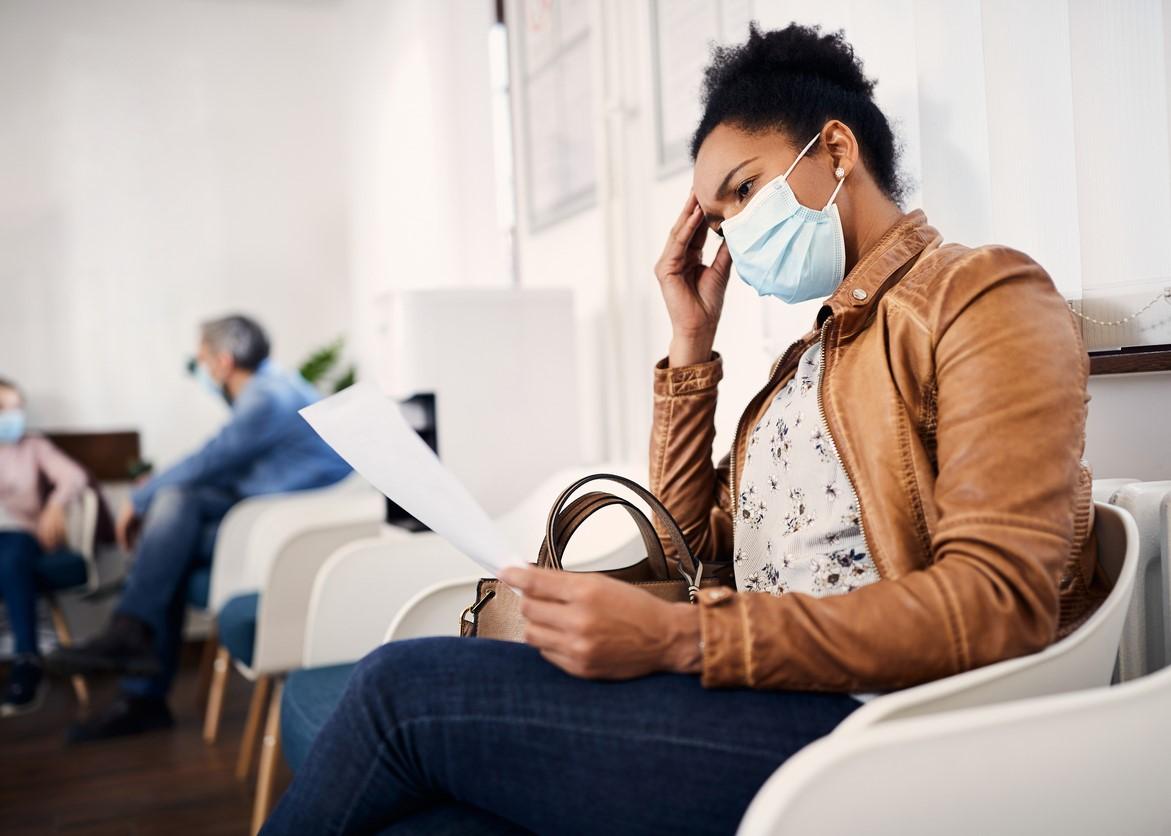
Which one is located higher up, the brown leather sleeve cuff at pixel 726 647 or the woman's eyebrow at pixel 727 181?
the woman's eyebrow at pixel 727 181

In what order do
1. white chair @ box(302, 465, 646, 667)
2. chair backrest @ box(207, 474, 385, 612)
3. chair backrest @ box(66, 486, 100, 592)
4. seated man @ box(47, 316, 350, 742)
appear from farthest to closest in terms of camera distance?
chair backrest @ box(66, 486, 100, 592) < seated man @ box(47, 316, 350, 742) < chair backrest @ box(207, 474, 385, 612) < white chair @ box(302, 465, 646, 667)

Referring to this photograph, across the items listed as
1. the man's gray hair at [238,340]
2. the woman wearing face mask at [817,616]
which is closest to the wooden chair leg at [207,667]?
the man's gray hair at [238,340]

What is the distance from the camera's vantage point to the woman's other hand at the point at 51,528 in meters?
3.92

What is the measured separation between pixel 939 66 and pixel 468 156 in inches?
92.0

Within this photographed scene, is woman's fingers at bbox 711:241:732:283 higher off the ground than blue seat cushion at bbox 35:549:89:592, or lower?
higher

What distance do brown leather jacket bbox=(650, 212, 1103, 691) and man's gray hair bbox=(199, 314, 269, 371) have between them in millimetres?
3205

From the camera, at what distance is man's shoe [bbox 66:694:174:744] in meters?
3.20

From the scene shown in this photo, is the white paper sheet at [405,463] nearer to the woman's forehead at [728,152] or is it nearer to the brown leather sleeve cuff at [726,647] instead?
the brown leather sleeve cuff at [726,647]

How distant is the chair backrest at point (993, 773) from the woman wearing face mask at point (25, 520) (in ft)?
12.0

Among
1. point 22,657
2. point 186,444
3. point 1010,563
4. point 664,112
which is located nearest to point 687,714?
point 1010,563

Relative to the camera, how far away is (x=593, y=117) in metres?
2.60

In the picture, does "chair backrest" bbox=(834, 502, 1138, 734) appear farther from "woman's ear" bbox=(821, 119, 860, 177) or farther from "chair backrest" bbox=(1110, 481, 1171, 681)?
"woman's ear" bbox=(821, 119, 860, 177)

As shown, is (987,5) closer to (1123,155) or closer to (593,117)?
(1123,155)

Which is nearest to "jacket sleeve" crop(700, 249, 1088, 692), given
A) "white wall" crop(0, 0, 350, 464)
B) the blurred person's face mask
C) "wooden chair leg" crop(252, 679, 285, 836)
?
"wooden chair leg" crop(252, 679, 285, 836)
